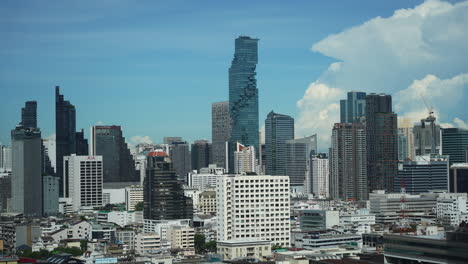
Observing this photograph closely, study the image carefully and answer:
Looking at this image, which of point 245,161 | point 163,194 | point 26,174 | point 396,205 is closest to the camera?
point 163,194

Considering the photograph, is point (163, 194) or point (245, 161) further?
point (245, 161)

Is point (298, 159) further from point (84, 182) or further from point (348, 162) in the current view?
point (84, 182)

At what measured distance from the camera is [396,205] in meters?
106

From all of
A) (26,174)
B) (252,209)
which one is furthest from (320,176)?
(252,209)

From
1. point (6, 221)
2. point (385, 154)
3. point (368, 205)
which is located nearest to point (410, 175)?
point (385, 154)

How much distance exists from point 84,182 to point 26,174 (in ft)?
57.6

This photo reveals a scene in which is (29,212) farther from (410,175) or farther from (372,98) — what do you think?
(372,98)

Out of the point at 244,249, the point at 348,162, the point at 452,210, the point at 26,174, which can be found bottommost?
the point at 244,249

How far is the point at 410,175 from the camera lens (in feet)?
447

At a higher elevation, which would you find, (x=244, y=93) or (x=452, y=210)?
(x=244, y=93)

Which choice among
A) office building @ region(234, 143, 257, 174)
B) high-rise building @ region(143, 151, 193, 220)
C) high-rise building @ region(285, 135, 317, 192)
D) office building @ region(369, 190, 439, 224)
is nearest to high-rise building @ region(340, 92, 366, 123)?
high-rise building @ region(285, 135, 317, 192)

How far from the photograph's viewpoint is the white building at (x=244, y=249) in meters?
59.8

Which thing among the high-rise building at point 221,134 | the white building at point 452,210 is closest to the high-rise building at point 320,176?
the high-rise building at point 221,134

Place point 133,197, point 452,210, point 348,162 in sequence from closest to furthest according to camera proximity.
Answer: point 452,210 < point 133,197 < point 348,162
